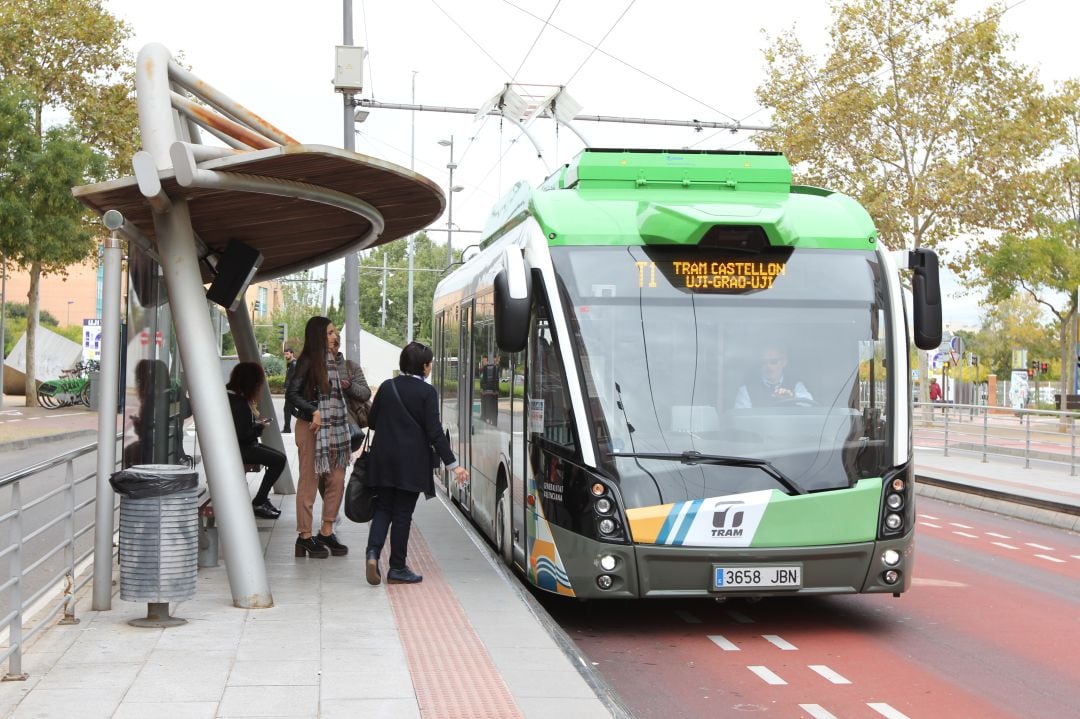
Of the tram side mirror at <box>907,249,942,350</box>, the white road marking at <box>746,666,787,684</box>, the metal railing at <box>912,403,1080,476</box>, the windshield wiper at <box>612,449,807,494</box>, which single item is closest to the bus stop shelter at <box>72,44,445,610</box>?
the windshield wiper at <box>612,449,807,494</box>

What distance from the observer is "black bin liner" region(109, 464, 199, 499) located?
750 cm

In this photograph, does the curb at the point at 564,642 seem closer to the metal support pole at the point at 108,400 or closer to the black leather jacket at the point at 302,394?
the black leather jacket at the point at 302,394

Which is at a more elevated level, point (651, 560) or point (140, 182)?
point (140, 182)

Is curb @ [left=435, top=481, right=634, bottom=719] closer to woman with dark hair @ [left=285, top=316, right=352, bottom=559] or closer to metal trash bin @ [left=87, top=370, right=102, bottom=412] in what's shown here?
woman with dark hair @ [left=285, top=316, right=352, bottom=559]

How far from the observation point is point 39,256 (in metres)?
38.2

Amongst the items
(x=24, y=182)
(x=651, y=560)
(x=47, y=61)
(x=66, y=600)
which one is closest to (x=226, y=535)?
(x=66, y=600)

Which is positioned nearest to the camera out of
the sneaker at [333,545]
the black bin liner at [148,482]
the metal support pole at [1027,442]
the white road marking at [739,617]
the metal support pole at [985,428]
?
the black bin liner at [148,482]

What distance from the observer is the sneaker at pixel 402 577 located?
9.84 metres

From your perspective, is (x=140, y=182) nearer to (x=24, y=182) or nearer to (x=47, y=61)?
(x=24, y=182)

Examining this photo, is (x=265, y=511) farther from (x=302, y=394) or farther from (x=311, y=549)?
(x=302, y=394)

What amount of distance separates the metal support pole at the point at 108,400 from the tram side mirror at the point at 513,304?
7.79ft

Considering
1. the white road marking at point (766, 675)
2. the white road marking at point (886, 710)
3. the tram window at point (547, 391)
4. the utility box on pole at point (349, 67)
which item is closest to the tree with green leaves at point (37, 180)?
the utility box on pole at point (349, 67)

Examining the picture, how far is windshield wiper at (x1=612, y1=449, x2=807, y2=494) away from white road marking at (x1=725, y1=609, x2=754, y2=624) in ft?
4.37

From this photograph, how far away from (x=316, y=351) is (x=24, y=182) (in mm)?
29465
